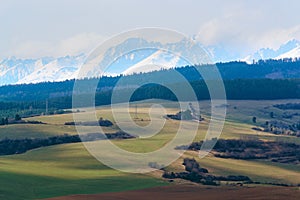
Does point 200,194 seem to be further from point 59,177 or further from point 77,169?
point 77,169

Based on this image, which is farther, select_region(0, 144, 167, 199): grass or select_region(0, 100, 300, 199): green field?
select_region(0, 100, 300, 199): green field

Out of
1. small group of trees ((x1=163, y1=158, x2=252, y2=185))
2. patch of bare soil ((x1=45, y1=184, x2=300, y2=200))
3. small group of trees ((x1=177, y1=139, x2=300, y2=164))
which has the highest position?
small group of trees ((x1=177, y1=139, x2=300, y2=164))

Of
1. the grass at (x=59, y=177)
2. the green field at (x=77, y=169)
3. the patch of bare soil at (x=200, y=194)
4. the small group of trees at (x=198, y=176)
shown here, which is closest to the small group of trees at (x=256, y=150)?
the green field at (x=77, y=169)

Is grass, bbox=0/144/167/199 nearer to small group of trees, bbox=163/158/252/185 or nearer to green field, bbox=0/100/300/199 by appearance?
green field, bbox=0/100/300/199

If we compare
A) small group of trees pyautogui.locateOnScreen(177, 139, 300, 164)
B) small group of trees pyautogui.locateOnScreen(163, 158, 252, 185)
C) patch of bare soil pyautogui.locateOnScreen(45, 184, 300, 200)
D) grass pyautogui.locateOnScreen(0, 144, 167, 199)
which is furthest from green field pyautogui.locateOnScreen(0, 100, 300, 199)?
small group of trees pyautogui.locateOnScreen(177, 139, 300, 164)

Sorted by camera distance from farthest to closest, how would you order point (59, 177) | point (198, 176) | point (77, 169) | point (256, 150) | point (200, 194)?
1. point (256, 150)
2. point (77, 169)
3. point (198, 176)
4. point (59, 177)
5. point (200, 194)

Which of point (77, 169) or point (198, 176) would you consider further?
point (77, 169)

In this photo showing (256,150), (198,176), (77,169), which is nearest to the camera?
(198,176)

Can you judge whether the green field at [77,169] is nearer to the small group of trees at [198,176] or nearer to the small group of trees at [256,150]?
the small group of trees at [198,176]

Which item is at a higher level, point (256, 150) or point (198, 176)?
point (256, 150)

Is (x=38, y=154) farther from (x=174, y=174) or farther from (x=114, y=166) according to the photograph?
(x=174, y=174)

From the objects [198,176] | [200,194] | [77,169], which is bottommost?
[200,194]

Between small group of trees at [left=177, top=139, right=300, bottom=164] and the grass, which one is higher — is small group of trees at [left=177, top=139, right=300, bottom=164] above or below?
above

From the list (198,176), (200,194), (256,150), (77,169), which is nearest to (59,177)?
(77,169)
